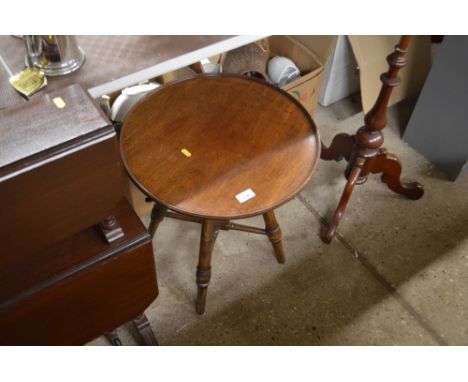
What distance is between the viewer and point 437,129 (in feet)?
6.10

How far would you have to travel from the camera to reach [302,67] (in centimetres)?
180

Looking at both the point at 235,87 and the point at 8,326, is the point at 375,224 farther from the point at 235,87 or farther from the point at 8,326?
the point at 8,326

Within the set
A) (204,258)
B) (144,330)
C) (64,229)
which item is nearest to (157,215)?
(204,258)

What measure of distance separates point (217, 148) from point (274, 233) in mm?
429

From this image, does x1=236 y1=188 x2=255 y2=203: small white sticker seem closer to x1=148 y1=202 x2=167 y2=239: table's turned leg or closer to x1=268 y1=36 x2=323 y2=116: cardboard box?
x1=148 y1=202 x2=167 y2=239: table's turned leg

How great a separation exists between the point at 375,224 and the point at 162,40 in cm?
104

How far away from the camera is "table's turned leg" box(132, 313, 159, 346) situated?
133 centimetres

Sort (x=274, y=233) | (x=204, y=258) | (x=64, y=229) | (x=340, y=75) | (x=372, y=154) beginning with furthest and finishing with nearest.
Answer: (x=340, y=75) < (x=372, y=154) < (x=274, y=233) < (x=204, y=258) < (x=64, y=229)

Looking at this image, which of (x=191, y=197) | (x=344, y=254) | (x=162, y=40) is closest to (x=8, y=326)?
(x=191, y=197)

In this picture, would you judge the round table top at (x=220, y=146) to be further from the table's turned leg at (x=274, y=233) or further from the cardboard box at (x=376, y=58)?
the cardboard box at (x=376, y=58)

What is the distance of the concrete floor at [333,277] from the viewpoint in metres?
1.50

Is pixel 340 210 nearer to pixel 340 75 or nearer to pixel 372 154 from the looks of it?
pixel 372 154

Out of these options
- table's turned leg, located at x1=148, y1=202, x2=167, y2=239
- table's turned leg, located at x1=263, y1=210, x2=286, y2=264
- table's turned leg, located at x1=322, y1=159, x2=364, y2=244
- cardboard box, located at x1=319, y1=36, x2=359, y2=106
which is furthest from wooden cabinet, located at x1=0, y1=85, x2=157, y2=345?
cardboard box, located at x1=319, y1=36, x2=359, y2=106

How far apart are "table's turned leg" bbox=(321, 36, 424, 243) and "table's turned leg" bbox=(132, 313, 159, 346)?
0.69 metres
